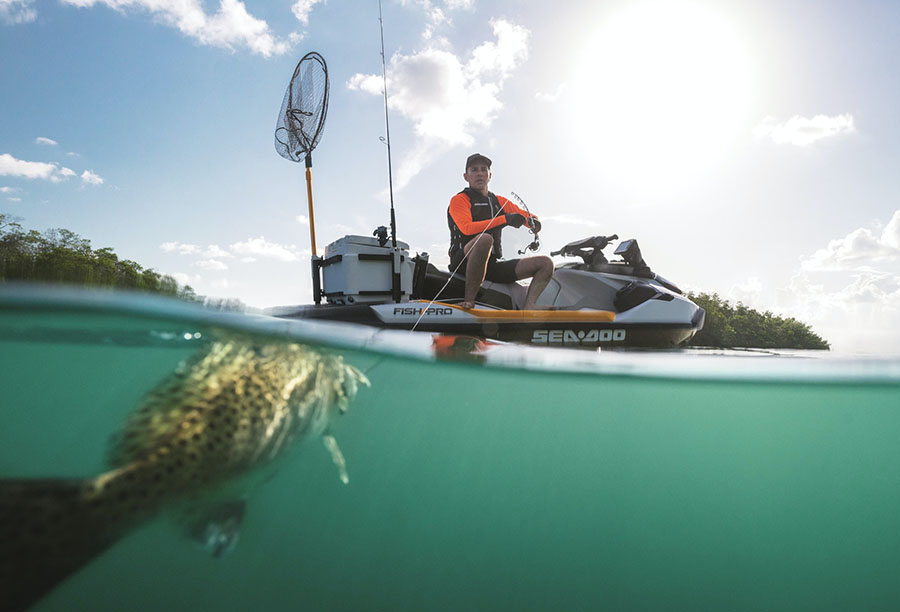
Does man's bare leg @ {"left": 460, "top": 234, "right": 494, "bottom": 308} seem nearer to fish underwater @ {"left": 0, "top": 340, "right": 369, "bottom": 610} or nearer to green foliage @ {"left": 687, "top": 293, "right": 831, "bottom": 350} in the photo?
Result: fish underwater @ {"left": 0, "top": 340, "right": 369, "bottom": 610}

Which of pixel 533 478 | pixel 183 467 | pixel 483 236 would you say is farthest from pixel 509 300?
pixel 183 467

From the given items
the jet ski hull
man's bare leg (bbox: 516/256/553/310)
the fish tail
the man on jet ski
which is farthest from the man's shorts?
the fish tail

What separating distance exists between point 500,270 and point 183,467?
4051mm

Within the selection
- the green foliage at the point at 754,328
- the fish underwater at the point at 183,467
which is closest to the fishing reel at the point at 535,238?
the fish underwater at the point at 183,467

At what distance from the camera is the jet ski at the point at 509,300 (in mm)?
4102

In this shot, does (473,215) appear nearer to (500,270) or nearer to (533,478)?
(500,270)

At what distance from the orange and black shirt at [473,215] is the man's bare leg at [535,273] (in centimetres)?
36

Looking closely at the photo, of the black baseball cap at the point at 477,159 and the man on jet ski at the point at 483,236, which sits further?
the black baseball cap at the point at 477,159

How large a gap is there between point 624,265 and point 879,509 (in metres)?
3.09

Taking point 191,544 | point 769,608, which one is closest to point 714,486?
point 769,608

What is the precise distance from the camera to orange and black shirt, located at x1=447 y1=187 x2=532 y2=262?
464 centimetres

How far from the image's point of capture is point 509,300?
4984 mm

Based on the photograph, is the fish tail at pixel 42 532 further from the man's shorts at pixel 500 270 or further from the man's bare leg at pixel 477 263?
the man's shorts at pixel 500 270

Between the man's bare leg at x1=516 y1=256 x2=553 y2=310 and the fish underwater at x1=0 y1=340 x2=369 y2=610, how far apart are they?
10.5 ft
